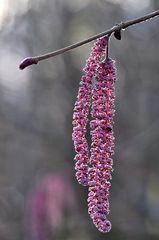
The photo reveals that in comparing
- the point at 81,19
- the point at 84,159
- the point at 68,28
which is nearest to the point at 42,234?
the point at 84,159

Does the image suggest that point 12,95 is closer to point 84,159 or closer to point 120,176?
point 120,176

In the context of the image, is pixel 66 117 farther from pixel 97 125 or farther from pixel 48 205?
pixel 97 125

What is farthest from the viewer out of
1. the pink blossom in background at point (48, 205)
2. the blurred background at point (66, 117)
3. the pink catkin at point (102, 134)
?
the blurred background at point (66, 117)

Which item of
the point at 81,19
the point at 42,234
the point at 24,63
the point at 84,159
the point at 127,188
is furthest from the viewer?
the point at 81,19

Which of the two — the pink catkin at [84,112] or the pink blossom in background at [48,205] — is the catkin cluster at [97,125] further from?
the pink blossom in background at [48,205]

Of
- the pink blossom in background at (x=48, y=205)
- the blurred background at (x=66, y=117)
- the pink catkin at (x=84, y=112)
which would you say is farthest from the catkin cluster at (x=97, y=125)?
the blurred background at (x=66, y=117)
